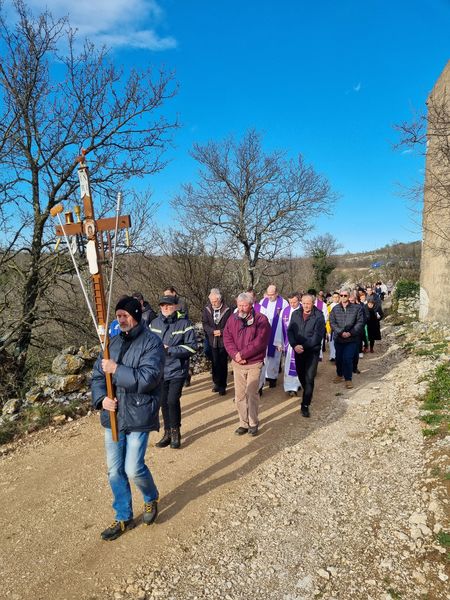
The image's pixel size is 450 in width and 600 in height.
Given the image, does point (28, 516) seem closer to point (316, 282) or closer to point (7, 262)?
point (7, 262)

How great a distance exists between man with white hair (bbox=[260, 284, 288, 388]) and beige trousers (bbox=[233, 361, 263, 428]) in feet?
7.54

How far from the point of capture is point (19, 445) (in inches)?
213

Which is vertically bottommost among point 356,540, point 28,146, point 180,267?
point 356,540

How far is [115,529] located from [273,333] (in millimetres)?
5042

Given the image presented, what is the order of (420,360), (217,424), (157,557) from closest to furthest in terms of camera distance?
(157,557)
(217,424)
(420,360)

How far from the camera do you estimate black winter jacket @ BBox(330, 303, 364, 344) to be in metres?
7.60

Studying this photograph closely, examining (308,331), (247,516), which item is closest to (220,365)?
(308,331)

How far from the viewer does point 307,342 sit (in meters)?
6.26

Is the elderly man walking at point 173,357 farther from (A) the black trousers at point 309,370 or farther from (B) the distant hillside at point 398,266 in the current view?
(B) the distant hillside at point 398,266

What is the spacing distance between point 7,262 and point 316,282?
29.5 metres

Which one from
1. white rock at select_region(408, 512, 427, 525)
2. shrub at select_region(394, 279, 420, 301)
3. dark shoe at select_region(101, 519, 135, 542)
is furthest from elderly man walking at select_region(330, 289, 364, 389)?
shrub at select_region(394, 279, 420, 301)

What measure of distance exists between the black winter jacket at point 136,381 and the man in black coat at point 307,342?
3412 millimetres

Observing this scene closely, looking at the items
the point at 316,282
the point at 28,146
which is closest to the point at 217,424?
the point at 28,146

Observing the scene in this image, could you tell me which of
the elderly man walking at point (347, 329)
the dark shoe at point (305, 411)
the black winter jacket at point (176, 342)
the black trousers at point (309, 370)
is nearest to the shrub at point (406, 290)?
the elderly man walking at point (347, 329)
